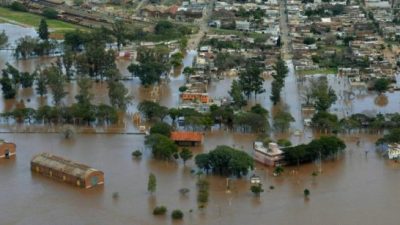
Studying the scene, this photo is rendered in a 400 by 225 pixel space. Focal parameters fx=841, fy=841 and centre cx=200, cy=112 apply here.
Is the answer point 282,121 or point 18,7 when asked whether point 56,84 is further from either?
point 18,7

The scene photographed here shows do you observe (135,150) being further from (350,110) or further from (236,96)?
(350,110)

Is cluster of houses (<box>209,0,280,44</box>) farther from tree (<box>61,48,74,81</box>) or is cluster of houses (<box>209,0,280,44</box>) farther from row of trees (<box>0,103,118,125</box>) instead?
row of trees (<box>0,103,118,125</box>)

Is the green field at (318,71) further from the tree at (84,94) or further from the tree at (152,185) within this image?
the tree at (152,185)

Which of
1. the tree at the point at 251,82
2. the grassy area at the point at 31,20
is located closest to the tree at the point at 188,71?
the tree at the point at 251,82

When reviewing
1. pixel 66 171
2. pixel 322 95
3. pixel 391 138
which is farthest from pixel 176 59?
pixel 66 171

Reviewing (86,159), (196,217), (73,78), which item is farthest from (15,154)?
(73,78)
